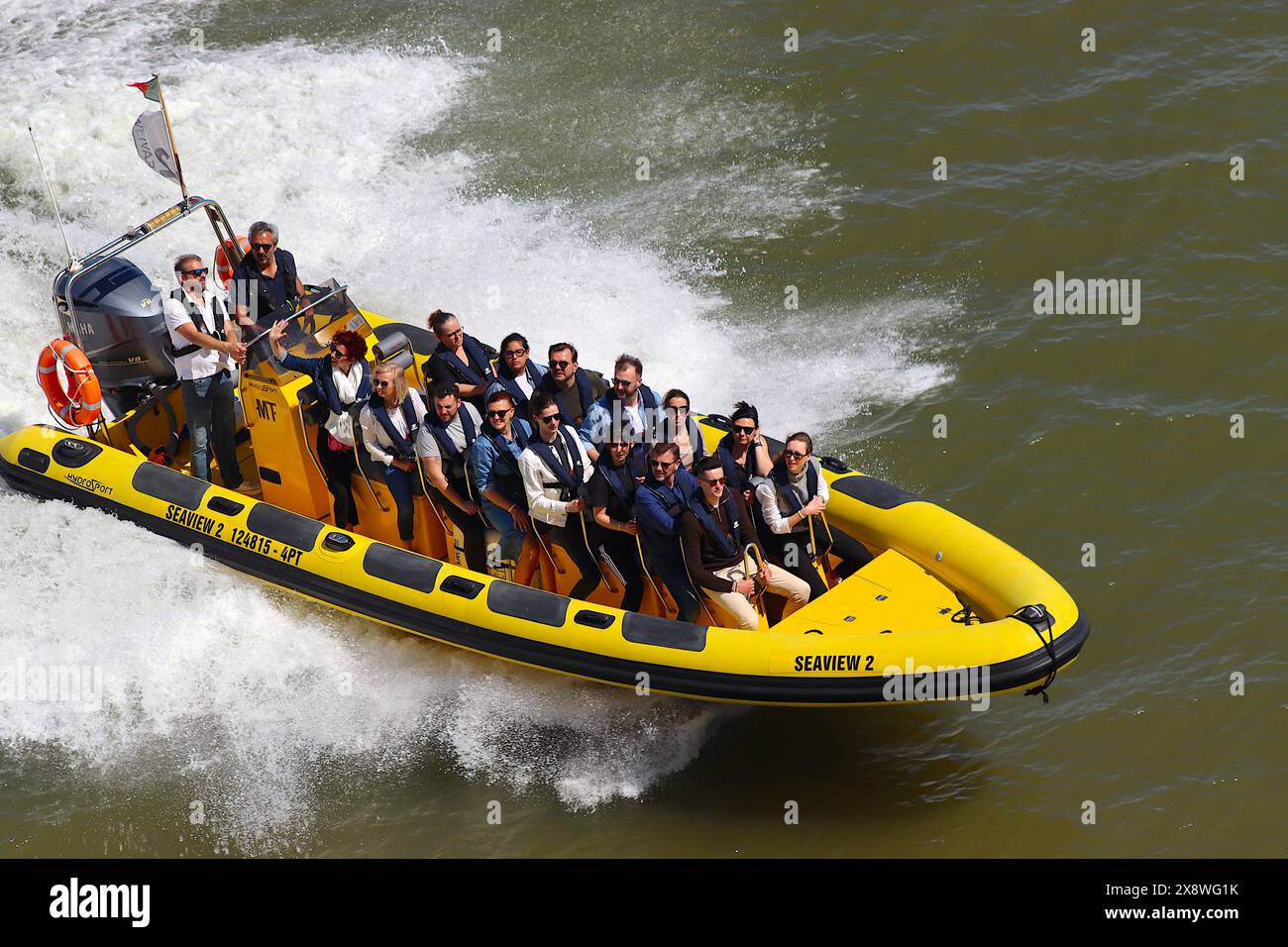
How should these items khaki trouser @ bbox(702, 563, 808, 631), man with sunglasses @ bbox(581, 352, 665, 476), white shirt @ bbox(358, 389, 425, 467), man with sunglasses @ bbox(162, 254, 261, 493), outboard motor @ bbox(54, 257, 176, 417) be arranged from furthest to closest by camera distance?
1. outboard motor @ bbox(54, 257, 176, 417)
2. man with sunglasses @ bbox(162, 254, 261, 493)
3. white shirt @ bbox(358, 389, 425, 467)
4. man with sunglasses @ bbox(581, 352, 665, 476)
5. khaki trouser @ bbox(702, 563, 808, 631)

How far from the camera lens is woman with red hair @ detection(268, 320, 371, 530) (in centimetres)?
870

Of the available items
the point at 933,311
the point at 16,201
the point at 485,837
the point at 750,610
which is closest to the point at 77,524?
the point at 485,837

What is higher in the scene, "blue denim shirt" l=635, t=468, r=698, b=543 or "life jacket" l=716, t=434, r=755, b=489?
"life jacket" l=716, t=434, r=755, b=489

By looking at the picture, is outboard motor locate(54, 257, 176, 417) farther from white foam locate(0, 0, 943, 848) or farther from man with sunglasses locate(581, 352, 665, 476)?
man with sunglasses locate(581, 352, 665, 476)

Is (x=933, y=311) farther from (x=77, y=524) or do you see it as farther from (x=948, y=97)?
(x=77, y=524)

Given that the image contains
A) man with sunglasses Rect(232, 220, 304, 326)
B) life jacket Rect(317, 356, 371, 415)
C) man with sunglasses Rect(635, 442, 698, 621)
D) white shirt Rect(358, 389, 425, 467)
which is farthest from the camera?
man with sunglasses Rect(232, 220, 304, 326)

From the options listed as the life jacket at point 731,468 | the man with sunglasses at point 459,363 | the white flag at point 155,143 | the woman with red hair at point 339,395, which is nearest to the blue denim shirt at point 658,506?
the life jacket at point 731,468

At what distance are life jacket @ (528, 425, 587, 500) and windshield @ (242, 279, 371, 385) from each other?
1554mm

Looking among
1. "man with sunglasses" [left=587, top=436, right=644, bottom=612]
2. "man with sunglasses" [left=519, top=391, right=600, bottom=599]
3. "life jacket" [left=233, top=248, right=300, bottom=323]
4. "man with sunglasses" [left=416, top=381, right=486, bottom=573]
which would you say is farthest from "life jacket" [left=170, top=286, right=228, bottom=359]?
"man with sunglasses" [left=587, top=436, right=644, bottom=612]

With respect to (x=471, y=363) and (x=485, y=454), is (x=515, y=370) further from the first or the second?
(x=485, y=454)

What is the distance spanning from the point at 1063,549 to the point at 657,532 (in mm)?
3119

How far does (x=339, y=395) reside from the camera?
877cm

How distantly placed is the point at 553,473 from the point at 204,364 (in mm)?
2573

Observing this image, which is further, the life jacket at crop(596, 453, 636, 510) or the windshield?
the windshield
